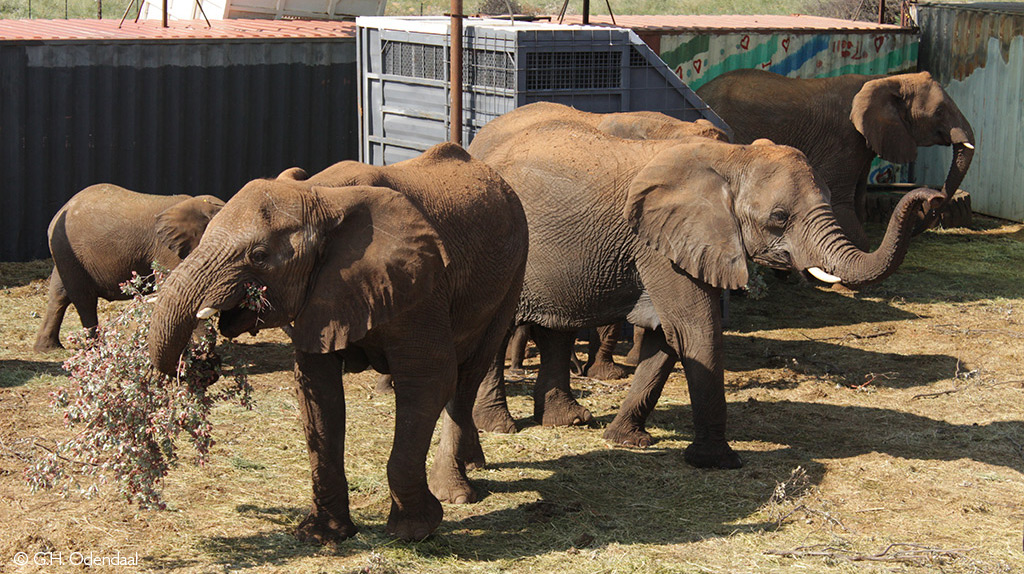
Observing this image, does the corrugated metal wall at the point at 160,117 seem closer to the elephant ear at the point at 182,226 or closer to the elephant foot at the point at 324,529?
the elephant ear at the point at 182,226

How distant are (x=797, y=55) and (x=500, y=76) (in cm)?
777

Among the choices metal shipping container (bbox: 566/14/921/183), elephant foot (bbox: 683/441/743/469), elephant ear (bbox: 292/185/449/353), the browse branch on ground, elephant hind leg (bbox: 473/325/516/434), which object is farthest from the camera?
metal shipping container (bbox: 566/14/921/183)

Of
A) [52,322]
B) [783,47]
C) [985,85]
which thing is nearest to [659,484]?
[52,322]

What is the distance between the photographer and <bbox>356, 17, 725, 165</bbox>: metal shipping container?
10375mm

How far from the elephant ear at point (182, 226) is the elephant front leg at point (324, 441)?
3977 mm

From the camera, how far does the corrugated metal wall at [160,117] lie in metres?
13.5

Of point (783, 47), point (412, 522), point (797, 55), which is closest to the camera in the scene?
point (412, 522)

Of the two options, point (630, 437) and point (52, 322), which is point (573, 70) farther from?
point (52, 322)

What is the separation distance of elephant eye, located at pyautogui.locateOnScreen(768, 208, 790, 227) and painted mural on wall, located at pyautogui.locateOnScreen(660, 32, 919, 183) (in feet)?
27.5

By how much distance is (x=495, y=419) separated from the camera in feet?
28.5

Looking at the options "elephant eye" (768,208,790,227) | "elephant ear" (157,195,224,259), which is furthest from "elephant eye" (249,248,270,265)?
"elephant ear" (157,195,224,259)

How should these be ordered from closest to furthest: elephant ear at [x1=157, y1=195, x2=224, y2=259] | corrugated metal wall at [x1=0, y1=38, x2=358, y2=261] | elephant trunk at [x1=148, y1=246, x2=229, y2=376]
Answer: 1. elephant trunk at [x1=148, y1=246, x2=229, y2=376]
2. elephant ear at [x1=157, y1=195, x2=224, y2=259]
3. corrugated metal wall at [x1=0, y1=38, x2=358, y2=261]

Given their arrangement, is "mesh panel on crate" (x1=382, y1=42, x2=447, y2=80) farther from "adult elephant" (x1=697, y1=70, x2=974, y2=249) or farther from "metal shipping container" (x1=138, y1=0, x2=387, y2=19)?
"metal shipping container" (x1=138, y1=0, x2=387, y2=19)

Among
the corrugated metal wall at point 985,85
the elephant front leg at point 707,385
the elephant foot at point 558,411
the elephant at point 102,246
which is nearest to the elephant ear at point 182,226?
the elephant at point 102,246
